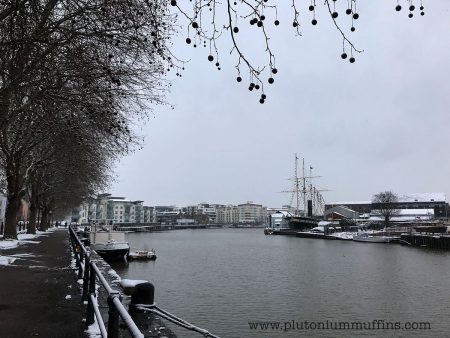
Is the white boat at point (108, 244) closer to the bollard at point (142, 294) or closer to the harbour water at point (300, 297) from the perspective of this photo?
the harbour water at point (300, 297)

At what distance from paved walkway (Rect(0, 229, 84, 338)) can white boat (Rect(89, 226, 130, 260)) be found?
23356mm

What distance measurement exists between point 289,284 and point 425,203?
550ft

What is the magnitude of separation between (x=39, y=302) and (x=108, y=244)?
→ 3112cm

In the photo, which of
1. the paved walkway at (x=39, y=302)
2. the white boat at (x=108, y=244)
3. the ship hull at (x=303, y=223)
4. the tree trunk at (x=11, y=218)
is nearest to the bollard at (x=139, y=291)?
the paved walkway at (x=39, y=302)

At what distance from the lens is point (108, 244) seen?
40438mm

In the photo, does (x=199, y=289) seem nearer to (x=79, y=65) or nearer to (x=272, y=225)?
(x=79, y=65)

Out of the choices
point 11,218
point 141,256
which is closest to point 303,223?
point 141,256

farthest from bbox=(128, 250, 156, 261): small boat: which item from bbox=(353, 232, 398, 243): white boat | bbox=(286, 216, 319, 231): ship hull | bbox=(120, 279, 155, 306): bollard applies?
bbox=(286, 216, 319, 231): ship hull

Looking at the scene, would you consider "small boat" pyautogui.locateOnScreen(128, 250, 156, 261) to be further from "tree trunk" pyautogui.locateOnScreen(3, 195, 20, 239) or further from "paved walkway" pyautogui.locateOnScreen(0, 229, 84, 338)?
"paved walkway" pyautogui.locateOnScreen(0, 229, 84, 338)

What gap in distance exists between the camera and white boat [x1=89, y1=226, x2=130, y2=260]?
39906 millimetres

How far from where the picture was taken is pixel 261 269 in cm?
3834

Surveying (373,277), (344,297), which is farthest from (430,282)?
(344,297)

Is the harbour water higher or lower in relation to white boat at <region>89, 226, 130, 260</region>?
lower

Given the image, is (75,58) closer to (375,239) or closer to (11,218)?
(11,218)
